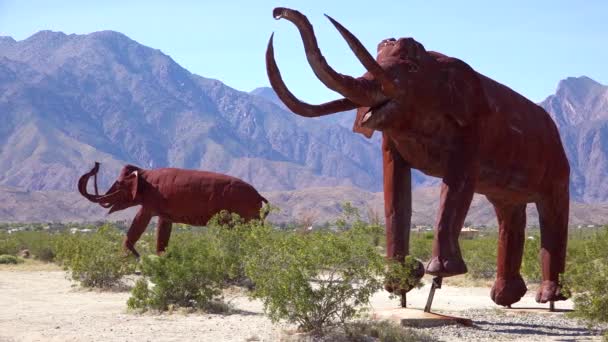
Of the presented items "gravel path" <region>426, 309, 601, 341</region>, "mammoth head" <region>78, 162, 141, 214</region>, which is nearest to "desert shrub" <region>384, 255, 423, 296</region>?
"gravel path" <region>426, 309, 601, 341</region>

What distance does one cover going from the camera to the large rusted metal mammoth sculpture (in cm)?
905

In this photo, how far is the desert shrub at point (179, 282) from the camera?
13.2 m

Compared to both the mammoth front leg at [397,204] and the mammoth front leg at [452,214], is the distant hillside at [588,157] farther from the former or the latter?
the mammoth front leg at [452,214]

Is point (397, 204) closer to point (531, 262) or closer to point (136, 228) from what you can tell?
point (531, 262)

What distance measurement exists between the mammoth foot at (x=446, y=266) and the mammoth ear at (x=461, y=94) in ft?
5.15

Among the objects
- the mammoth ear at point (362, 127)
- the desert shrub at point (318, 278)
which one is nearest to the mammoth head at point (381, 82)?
the mammoth ear at point (362, 127)

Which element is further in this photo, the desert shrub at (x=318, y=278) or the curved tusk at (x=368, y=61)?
the desert shrub at (x=318, y=278)

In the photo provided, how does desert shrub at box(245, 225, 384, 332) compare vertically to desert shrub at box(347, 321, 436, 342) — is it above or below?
above

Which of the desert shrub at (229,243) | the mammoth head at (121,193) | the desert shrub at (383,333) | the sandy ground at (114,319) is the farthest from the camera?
Answer: the mammoth head at (121,193)

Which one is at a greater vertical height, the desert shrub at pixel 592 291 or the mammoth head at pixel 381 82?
the mammoth head at pixel 381 82

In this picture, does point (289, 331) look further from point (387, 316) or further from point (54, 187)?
point (54, 187)

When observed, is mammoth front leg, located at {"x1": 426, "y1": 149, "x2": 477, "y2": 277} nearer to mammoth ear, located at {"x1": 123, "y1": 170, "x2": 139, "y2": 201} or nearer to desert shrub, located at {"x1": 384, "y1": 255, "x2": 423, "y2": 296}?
desert shrub, located at {"x1": 384, "y1": 255, "x2": 423, "y2": 296}

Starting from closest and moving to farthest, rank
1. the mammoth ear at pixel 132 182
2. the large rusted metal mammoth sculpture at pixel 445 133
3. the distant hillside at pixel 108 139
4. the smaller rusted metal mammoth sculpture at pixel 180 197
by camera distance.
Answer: the large rusted metal mammoth sculpture at pixel 445 133, the smaller rusted metal mammoth sculpture at pixel 180 197, the mammoth ear at pixel 132 182, the distant hillside at pixel 108 139

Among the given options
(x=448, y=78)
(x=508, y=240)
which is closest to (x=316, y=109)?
(x=448, y=78)
